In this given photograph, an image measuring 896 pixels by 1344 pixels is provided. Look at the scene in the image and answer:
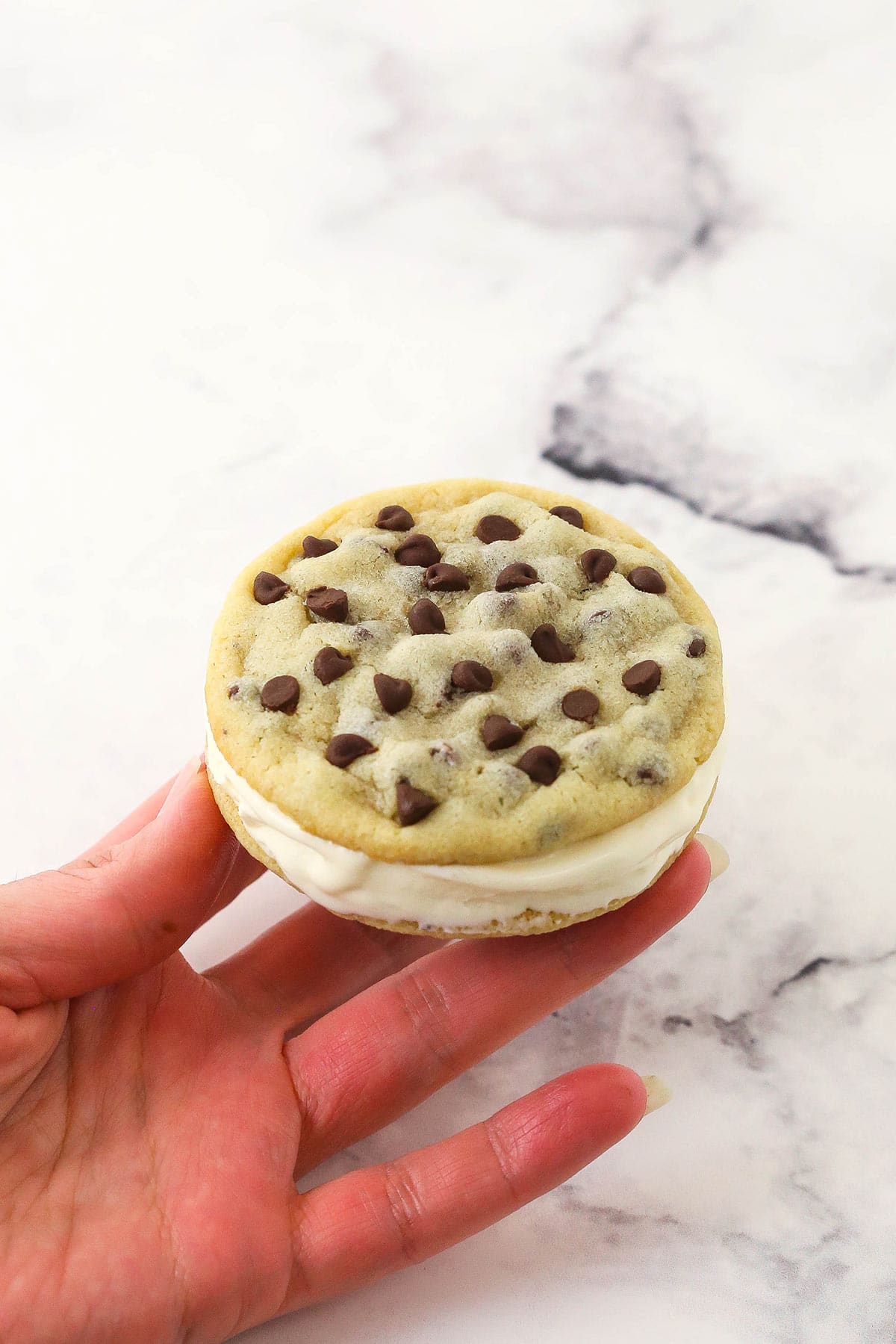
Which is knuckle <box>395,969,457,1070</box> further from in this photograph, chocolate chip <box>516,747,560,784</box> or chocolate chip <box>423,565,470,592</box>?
chocolate chip <box>423,565,470,592</box>

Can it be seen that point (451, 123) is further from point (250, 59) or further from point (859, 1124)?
point (859, 1124)

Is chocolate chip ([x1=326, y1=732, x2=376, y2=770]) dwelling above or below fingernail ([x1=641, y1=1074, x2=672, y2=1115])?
above

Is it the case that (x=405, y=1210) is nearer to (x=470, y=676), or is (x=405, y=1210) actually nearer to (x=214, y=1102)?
(x=214, y=1102)

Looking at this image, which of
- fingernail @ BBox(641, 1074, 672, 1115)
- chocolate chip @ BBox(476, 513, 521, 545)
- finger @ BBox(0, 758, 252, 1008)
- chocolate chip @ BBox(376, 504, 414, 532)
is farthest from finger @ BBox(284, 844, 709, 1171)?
chocolate chip @ BBox(376, 504, 414, 532)

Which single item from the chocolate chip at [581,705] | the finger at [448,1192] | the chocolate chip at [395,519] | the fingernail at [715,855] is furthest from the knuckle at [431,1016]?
the chocolate chip at [395,519]

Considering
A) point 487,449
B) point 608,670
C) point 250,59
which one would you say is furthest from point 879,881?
point 250,59

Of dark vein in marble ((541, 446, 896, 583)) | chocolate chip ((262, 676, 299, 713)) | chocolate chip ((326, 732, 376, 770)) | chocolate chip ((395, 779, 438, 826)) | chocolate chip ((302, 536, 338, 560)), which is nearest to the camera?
chocolate chip ((395, 779, 438, 826))
